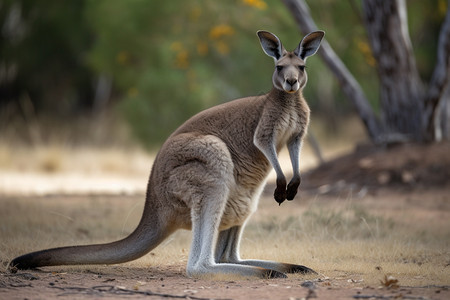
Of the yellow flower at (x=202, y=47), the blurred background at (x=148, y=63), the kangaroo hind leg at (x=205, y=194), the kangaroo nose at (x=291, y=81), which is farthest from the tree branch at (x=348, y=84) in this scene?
the kangaroo hind leg at (x=205, y=194)

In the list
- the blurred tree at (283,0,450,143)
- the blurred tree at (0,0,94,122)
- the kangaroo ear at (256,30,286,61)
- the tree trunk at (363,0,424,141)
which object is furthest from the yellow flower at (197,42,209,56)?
the kangaroo ear at (256,30,286,61)

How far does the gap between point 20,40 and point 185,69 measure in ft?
25.4

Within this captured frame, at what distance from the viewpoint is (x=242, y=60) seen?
53.7ft

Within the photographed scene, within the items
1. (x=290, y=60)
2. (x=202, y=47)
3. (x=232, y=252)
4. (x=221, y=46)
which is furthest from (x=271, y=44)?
(x=221, y=46)

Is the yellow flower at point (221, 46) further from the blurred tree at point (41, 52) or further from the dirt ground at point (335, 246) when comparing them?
the blurred tree at point (41, 52)

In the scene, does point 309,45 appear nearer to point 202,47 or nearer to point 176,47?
point 176,47

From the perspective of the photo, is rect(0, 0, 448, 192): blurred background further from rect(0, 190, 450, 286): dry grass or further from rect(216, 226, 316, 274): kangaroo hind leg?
rect(216, 226, 316, 274): kangaroo hind leg

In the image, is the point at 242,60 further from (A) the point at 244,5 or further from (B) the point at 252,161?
(B) the point at 252,161

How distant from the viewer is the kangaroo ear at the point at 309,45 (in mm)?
4918

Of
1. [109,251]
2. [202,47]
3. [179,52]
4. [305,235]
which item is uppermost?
[202,47]

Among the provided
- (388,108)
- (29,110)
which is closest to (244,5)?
(388,108)

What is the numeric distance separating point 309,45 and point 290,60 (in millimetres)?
256

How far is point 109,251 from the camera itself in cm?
459

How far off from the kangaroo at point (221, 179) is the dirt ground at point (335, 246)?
17 centimetres
